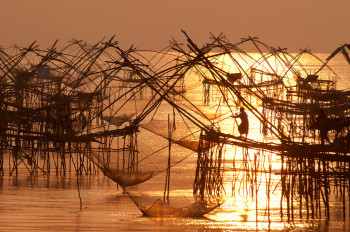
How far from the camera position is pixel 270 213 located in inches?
362

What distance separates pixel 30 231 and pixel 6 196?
2.65m

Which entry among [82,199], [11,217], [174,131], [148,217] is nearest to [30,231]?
[11,217]

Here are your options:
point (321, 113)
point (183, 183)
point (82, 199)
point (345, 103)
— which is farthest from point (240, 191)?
point (345, 103)

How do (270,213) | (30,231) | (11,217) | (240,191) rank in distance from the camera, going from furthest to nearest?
(240,191), (270,213), (11,217), (30,231)

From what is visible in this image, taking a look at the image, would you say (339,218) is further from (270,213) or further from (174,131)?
(174,131)

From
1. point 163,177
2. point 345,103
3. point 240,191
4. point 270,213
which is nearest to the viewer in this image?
point 270,213

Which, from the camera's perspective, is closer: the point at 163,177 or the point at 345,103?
the point at 163,177

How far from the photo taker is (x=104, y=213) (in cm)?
924

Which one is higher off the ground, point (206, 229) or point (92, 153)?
point (92, 153)

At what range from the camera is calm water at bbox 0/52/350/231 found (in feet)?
27.3

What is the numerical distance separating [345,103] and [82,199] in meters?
6.56

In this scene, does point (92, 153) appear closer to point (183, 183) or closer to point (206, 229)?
point (183, 183)

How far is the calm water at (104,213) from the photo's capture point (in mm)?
8320

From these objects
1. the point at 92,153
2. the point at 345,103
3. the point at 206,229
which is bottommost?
the point at 206,229
